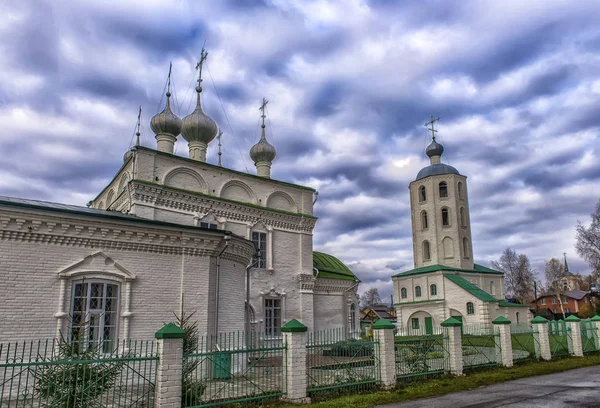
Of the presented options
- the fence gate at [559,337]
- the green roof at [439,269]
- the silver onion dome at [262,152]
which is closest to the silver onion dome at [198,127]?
the silver onion dome at [262,152]

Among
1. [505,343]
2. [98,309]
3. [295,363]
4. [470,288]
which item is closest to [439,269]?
[470,288]

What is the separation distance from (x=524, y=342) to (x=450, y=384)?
6.91 meters

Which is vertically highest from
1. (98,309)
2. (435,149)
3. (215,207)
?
(435,149)

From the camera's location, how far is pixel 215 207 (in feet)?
56.9

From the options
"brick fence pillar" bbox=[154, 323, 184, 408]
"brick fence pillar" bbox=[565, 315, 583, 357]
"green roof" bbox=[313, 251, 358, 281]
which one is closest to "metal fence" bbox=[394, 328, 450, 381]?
"brick fence pillar" bbox=[154, 323, 184, 408]

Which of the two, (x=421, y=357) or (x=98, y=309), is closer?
(x=98, y=309)

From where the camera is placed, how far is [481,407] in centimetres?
823

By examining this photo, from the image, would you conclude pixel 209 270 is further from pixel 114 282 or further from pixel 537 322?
pixel 537 322

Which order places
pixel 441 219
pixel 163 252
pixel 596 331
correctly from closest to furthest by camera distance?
pixel 163 252 → pixel 596 331 → pixel 441 219

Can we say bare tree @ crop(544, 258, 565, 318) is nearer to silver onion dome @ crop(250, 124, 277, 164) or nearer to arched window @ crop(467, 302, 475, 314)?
arched window @ crop(467, 302, 475, 314)

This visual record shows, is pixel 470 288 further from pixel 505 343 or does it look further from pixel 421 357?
pixel 421 357

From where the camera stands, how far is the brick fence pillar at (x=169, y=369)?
7.21 meters

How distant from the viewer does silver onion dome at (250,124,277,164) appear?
2183 cm

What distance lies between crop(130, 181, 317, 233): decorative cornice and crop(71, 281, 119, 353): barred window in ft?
18.2
